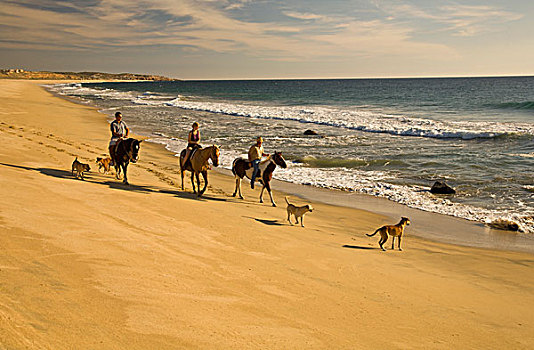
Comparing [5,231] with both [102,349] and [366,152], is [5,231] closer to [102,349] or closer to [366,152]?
[102,349]

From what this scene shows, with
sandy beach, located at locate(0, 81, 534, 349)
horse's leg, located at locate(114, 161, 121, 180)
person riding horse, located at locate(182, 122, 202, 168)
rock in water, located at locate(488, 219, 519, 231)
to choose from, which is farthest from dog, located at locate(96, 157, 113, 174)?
rock in water, located at locate(488, 219, 519, 231)

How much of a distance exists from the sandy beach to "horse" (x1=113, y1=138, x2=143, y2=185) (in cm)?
214

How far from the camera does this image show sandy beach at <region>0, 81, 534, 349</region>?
384 centimetres

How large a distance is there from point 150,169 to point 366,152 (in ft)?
41.9

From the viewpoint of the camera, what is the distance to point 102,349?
336 cm

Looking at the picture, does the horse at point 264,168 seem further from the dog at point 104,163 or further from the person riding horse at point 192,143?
the dog at point 104,163

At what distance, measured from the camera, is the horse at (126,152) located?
37.9 ft

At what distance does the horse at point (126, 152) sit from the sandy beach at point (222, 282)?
214 cm

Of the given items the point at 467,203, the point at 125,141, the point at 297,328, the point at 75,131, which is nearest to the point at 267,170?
the point at 125,141

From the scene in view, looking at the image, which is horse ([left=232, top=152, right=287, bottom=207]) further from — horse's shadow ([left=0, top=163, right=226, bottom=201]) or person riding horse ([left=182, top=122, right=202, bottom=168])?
person riding horse ([left=182, top=122, right=202, bottom=168])

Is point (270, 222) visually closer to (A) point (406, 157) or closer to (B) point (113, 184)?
(B) point (113, 184)

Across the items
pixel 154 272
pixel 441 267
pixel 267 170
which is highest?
pixel 267 170

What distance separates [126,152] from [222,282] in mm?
7807

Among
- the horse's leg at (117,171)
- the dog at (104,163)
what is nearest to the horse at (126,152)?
the horse's leg at (117,171)
